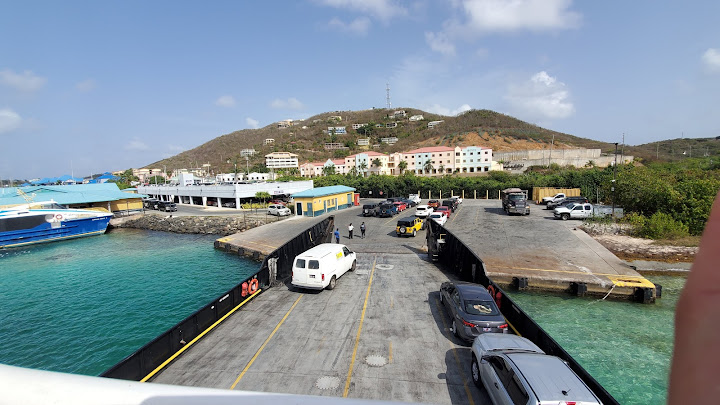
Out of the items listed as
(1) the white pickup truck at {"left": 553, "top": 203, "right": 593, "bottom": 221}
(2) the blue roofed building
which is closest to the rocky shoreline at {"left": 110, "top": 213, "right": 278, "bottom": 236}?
(2) the blue roofed building

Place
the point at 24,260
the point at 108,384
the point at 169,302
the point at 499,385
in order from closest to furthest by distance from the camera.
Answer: the point at 108,384 → the point at 499,385 → the point at 169,302 → the point at 24,260

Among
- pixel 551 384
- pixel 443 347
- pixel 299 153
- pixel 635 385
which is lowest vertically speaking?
pixel 635 385

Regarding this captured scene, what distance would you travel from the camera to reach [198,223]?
44.3 metres

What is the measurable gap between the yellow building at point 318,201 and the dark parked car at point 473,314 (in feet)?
104

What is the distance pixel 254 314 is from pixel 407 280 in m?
7.68

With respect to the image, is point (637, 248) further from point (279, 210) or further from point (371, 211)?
point (279, 210)

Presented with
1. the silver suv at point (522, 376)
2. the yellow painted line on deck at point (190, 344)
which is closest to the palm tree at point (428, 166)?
the yellow painted line on deck at point (190, 344)

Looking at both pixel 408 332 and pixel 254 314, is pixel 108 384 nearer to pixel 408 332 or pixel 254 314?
pixel 408 332

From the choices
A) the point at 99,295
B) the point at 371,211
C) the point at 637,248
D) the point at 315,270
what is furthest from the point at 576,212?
the point at 99,295

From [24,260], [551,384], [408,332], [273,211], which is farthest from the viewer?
[273,211]

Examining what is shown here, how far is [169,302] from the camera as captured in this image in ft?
66.2

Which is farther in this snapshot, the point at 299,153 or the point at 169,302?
the point at 299,153

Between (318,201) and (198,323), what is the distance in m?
32.3

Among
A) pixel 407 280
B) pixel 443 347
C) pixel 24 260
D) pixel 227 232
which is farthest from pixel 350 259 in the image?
pixel 24 260
